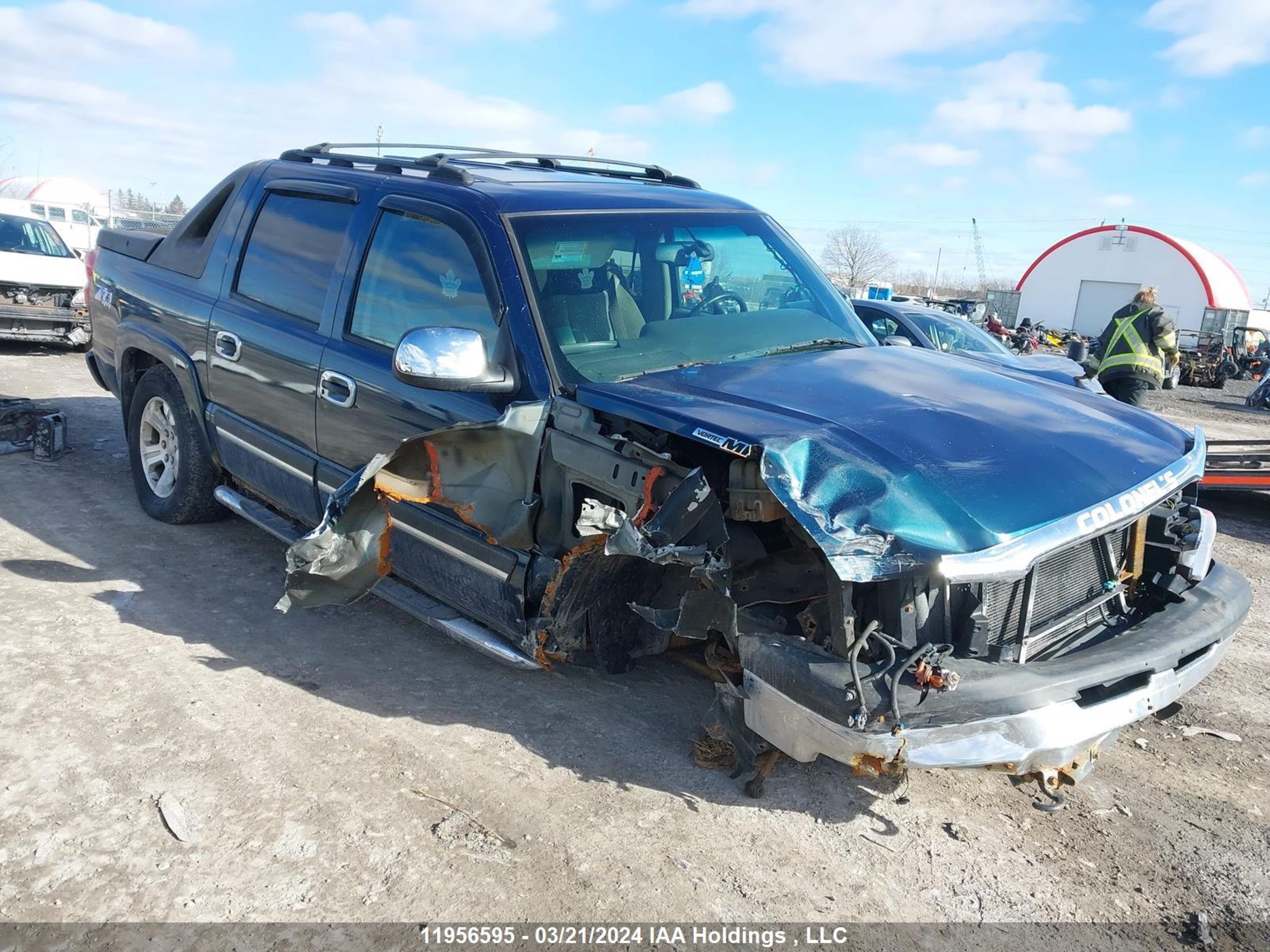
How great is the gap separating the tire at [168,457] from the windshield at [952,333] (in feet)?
22.6

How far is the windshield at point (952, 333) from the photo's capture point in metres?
9.94

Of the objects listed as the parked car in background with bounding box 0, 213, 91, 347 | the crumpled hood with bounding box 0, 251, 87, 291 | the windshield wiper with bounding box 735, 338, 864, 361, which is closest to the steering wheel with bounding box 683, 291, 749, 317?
the windshield wiper with bounding box 735, 338, 864, 361

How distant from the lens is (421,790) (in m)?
3.09

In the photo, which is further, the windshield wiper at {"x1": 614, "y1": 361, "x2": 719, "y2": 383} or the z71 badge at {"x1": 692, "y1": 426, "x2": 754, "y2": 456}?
the windshield wiper at {"x1": 614, "y1": 361, "x2": 719, "y2": 383}

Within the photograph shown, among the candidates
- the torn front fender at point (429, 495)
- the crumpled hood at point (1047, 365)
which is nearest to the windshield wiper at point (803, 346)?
the torn front fender at point (429, 495)

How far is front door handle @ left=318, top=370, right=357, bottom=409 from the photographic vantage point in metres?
3.86

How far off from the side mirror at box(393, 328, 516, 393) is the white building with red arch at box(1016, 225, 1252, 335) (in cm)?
4624

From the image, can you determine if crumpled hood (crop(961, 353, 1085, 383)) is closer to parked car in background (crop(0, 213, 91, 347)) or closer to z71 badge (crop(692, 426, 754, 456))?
Result: z71 badge (crop(692, 426, 754, 456))

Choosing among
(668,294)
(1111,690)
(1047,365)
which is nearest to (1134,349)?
(1047,365)

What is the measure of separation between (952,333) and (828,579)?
27.1ft

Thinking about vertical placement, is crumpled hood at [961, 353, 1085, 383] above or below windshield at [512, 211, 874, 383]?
below

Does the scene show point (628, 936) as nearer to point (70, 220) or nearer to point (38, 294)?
point (38, 294)

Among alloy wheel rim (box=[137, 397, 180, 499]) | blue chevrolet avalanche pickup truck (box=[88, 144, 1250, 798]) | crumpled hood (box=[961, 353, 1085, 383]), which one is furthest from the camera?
crumpled hood (box=[961, 353, 1085, 383])

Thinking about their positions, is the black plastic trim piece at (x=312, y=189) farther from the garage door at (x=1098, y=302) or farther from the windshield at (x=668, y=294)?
the garage door at (x=1098, y=302)
